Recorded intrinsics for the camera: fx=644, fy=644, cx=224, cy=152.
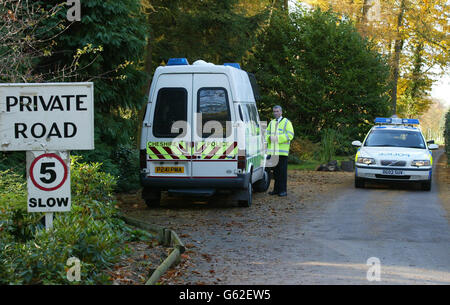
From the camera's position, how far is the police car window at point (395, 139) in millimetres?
17438

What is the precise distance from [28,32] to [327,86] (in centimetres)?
1673

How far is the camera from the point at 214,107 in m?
12.2

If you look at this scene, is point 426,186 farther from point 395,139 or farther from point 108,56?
point 108,56

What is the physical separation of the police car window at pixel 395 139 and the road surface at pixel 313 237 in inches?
78.4

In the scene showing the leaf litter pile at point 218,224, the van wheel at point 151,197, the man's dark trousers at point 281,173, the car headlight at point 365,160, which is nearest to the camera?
the leaf litter pile at point 218,224

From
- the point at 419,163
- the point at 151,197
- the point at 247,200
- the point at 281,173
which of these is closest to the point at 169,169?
the point at 151,197

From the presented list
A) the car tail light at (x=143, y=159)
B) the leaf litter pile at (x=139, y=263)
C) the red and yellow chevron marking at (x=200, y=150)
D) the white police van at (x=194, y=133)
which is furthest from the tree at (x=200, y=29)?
the leaf litter pile at (x=139, y=263)

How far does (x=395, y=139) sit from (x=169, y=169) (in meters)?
7.91

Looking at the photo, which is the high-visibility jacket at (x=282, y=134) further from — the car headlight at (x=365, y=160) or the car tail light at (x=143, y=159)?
the car tail light at (x=143, y=159)

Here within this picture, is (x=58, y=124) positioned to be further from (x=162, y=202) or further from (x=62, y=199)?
(x=162, y=202)

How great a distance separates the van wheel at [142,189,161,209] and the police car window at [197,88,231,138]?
5.17 feet

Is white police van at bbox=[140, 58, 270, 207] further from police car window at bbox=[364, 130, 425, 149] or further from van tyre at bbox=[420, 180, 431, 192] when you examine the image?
police car window at bbox=[364, 130, 425, 149]
